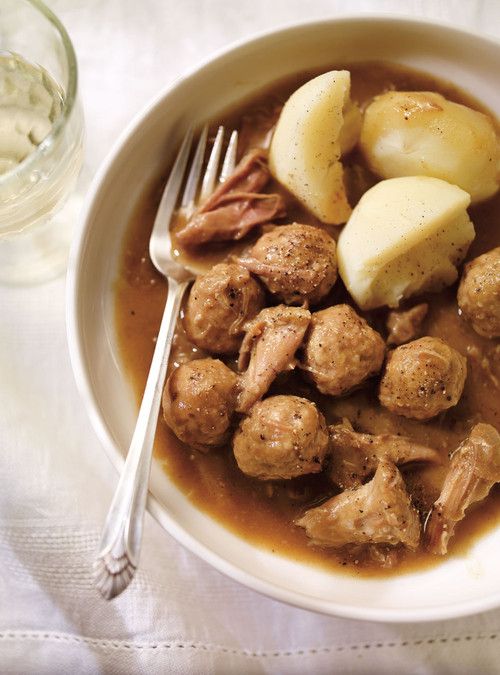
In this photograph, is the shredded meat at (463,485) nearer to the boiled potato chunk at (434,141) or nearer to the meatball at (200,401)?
the meatball at (200,401)

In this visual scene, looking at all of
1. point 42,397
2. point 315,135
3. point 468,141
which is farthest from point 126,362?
point 468,141

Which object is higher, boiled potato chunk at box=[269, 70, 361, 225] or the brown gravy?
boiled potato chunk at box=[269, 70, 361, 225]

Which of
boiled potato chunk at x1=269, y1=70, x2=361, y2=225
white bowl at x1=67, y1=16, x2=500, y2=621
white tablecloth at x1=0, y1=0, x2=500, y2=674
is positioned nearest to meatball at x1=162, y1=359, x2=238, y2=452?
white bowl at x1=67, y1=16, x2=500, y2=621

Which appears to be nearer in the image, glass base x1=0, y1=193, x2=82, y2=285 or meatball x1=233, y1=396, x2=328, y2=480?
meatball x1=233, y1=396, x2=328, y2=480

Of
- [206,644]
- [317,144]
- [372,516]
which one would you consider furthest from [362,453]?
[317,144]

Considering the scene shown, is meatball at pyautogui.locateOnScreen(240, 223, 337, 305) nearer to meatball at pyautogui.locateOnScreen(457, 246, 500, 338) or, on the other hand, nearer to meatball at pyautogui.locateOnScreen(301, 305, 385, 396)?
meatball at pyautogui.locateOnScreen(301, 305, 385, 396)

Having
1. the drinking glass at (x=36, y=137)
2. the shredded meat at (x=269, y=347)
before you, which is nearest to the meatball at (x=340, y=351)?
the shredded meat at (x=269, y=347)

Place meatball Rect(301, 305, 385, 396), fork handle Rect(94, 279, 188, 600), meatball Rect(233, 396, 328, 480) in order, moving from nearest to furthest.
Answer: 1. fork handle Rect(94, 279, 188, 600)
2. meatball Rect(233, 396, 328, 480)
3. meatball Rect(301, 305, 385, 396)
